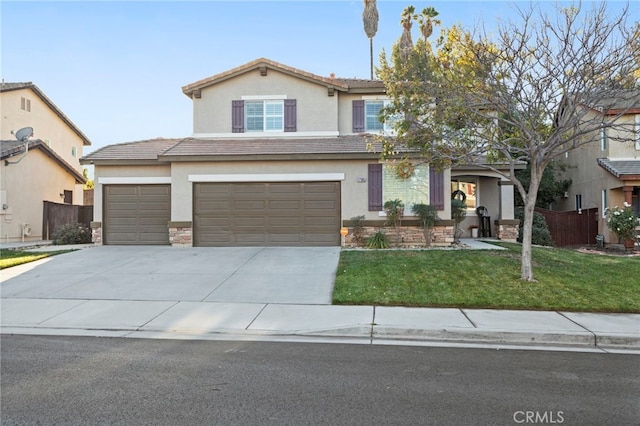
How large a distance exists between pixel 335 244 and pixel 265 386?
10682 mm

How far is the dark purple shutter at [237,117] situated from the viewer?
1703 cm

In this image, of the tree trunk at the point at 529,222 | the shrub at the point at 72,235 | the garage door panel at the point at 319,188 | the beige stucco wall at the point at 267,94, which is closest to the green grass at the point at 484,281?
the tree trunk at the point at 529,222

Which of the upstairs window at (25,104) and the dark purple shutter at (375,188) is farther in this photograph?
the upstairs window at (25,104)

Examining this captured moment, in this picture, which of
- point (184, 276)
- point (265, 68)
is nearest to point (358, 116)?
point (265, 68)

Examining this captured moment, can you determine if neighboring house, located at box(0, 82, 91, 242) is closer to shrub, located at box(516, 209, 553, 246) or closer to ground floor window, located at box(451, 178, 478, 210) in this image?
ground floor window, located at box(451, 178, 478, 210)

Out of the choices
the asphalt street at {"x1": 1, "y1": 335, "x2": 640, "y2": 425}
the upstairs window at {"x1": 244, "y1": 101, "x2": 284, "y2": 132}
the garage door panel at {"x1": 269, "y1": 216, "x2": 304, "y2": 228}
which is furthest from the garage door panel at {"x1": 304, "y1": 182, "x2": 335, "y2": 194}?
the asphalt street at {"x1": 1, "y1": 335, "x2": 640, "y2": 425}

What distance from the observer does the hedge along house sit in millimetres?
15273

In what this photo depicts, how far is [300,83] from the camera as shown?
16953 millimetres

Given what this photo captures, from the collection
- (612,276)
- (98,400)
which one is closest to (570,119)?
(612,276)

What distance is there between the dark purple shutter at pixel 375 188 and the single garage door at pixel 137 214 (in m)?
7.47

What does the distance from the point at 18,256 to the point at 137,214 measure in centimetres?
395

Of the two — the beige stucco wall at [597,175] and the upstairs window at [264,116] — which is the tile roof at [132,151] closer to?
the upstairs window at [264,116]

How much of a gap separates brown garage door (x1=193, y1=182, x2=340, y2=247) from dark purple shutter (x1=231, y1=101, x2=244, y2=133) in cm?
264

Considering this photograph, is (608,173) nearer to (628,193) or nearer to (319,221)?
(628,193)
